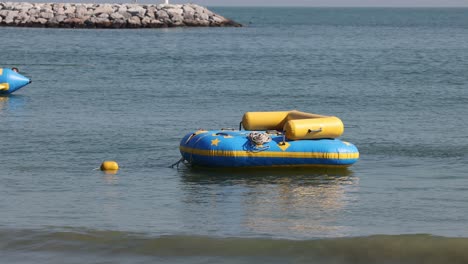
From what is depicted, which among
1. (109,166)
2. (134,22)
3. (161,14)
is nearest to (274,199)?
(109,166)

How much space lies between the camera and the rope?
1564 cm

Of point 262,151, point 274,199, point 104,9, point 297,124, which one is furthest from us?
point 104,9

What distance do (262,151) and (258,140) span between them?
10.2 inches

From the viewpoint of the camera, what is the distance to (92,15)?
71312 millimetres

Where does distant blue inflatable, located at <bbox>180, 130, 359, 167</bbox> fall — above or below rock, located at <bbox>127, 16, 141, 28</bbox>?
above

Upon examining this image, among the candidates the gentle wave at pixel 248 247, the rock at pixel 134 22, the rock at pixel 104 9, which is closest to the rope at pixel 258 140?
the gentle wave at pixel 248 247

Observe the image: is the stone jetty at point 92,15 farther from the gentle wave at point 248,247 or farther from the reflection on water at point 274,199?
the gentle wave at point 248,247

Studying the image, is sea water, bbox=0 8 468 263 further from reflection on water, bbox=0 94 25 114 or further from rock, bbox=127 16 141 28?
rock, bbox=127 16 141 28

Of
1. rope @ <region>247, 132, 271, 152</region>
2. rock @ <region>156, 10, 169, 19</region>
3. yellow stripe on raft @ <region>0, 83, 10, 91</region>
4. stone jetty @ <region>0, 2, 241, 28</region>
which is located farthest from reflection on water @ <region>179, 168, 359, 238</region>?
rock @ <region>156, 10, 169, 19</region>

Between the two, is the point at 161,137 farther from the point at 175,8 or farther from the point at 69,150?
the point at 175,8

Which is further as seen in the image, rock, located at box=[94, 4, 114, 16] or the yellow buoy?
rock, located at box=[94, 4, 114, 16]

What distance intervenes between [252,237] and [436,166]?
6846mm

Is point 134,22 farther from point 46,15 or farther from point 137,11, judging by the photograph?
point 46,15

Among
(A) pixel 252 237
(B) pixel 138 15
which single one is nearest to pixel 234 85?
(A) pixel 252 237
